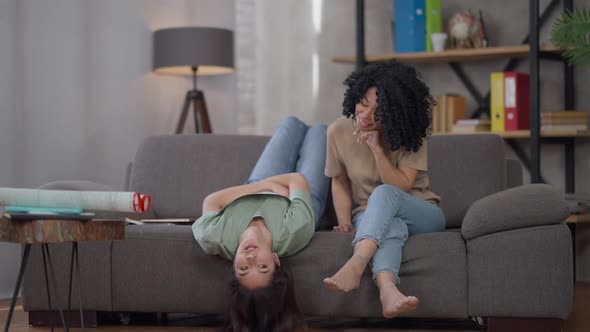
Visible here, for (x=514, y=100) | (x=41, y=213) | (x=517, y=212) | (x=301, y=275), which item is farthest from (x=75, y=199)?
(x=514, y=100)

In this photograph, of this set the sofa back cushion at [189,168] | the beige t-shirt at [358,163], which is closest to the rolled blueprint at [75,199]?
the beige t-shirt at [358,163]

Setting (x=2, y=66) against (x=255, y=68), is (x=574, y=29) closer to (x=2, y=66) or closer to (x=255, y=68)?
(x=255, y=68)

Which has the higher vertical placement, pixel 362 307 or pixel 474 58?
pixel 474 58

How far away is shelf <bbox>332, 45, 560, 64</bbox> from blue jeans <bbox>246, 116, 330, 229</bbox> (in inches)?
53.2

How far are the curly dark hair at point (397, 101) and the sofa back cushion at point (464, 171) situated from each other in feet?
1.73

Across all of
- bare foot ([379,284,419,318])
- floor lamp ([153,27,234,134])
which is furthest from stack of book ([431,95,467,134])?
bare foot ([379,284,419,318])

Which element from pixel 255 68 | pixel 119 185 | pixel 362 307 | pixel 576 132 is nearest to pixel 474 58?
pixel 576 132

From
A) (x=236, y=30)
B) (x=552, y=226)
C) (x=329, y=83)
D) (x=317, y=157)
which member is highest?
(x=236, y=30)

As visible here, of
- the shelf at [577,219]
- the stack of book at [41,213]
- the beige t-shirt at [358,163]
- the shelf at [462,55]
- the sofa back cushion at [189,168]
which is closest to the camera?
the stack of book at [41,213]

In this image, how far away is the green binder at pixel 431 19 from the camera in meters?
4.94

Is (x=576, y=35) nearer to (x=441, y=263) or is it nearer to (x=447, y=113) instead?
(x=447, y=113)

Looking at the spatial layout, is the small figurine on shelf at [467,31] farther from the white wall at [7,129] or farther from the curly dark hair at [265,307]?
the curly dark hair at [265,307]

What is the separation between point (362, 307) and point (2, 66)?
2.26 m

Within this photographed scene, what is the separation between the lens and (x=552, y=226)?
9.53 feet
